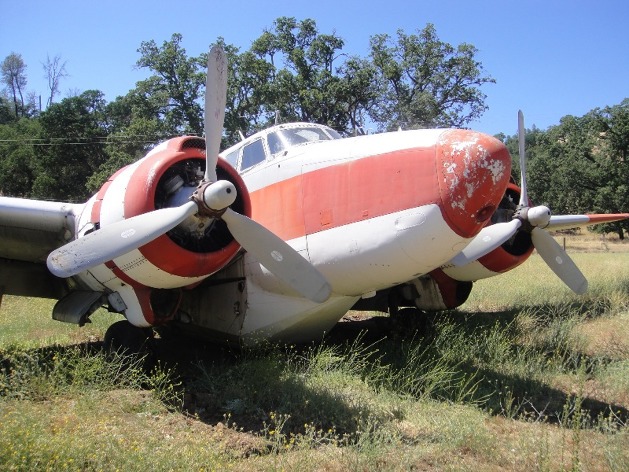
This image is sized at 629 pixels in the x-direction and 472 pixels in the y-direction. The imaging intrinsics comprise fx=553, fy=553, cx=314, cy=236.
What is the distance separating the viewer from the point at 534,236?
799cm

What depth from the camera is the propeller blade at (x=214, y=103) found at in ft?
18.1

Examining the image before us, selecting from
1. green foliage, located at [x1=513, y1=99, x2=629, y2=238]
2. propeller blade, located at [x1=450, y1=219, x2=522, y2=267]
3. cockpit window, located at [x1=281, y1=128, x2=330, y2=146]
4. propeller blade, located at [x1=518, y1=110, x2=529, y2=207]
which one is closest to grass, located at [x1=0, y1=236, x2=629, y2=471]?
propeller blade, located at [x1=450, y1=219, x2=522, y2=267]

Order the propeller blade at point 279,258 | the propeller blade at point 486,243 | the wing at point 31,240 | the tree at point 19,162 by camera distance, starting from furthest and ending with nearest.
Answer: the tree at point 19,162 → the propeller blade at point 486,243 → the wing at point 31,240 → the propeller blade at point 279,258

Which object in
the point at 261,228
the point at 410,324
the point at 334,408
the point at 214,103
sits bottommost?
the point at 410,324

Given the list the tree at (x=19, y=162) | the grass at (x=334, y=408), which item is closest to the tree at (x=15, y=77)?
the tree at (x=19, y=162)

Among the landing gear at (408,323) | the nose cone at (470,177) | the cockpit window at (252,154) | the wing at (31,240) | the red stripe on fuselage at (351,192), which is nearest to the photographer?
the nose cone at (470,177)

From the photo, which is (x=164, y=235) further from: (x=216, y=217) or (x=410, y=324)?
(x=410, y=324)

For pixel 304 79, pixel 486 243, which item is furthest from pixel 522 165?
pixel 304 79

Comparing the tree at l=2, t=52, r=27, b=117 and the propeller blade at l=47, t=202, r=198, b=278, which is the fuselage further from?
the tree at l=2, t=52, r=27, b=117

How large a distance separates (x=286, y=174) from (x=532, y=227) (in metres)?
3.65

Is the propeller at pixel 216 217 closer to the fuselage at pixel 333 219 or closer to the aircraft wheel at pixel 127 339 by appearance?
the fuselage at pixel 333 219

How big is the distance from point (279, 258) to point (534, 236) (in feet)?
14.1

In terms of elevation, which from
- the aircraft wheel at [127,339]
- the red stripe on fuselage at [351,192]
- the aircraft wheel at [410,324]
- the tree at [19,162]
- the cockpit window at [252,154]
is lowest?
the aircraft wheel at [410,324]

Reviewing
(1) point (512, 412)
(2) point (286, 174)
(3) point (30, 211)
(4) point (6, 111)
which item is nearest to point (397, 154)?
(2) point (286, 174)
